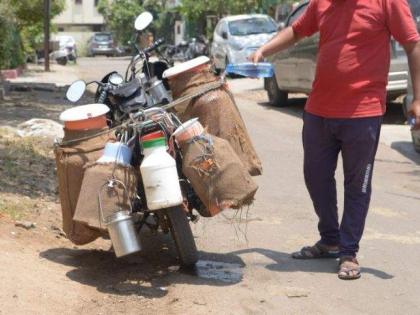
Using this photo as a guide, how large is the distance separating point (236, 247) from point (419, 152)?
16.1ft

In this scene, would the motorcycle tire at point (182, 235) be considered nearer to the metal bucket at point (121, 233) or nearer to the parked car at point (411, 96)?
the metal bucket at point (121, 233)

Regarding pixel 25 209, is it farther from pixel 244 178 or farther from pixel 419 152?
pixel 419 152

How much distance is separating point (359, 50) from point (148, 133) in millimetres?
1407

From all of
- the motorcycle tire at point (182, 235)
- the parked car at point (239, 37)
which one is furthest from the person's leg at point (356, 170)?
the parked car at point (239, 37)

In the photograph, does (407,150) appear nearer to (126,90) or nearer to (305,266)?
(305,266)

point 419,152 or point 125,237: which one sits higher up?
point 125,237

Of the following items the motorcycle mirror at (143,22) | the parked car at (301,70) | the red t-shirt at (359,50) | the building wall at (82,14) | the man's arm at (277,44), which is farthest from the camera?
the building wall at (82,14)

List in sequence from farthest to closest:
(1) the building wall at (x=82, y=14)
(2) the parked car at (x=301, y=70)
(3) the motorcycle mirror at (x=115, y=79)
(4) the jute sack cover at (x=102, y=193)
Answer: (1) the building wall at (x=82, y=14) → (2) the parked car at (x=301, y=70) → (3) the motorcycle mirror at (x=115, y=79) → (4) the jute sack cover at (x=102, y=193)

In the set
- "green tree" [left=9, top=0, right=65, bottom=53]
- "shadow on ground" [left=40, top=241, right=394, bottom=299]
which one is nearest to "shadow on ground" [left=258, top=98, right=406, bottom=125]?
"shadow on ground" [left=40, top=241, right=394, bottom=299]

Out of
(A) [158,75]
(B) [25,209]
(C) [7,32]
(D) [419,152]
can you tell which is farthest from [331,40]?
(C) [7,32]

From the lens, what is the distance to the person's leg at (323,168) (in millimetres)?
5141

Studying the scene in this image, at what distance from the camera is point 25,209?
624 centimetres

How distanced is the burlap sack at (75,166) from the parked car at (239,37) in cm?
1639

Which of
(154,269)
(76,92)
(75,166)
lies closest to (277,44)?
(76,92)
